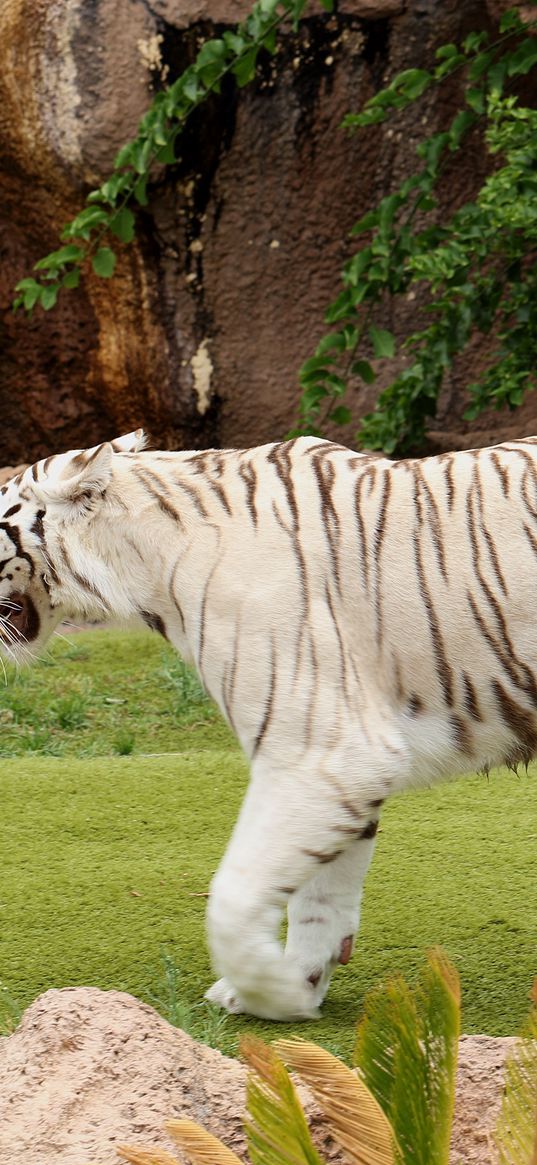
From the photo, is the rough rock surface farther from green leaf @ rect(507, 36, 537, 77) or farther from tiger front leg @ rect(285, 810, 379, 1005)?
green leaf @ rect(507, 36, 537, 77)

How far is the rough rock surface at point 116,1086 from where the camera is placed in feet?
7.41

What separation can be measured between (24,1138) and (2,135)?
7071 millimetres

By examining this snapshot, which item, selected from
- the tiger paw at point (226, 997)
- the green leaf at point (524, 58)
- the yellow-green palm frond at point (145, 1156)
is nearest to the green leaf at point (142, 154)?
the green leaf at point (524, 58)

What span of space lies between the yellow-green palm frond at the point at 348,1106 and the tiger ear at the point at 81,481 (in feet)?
6.01

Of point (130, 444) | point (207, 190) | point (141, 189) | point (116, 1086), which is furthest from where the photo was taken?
point (207, 190)

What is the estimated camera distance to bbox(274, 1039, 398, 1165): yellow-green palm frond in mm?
1731

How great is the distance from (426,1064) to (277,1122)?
0.71 feet

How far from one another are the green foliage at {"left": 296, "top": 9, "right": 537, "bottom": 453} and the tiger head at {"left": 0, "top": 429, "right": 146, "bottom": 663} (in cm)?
358

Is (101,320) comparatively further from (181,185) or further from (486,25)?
(486,25)

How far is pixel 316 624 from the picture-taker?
3.14 meters

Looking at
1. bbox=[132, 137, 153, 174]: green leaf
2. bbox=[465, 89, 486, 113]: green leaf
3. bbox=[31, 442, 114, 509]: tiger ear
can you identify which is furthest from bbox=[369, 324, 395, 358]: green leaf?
bbox=[31, 442, 114, 509]: tiger ear

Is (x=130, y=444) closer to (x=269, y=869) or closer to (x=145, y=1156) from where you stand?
(x=269, y=869)

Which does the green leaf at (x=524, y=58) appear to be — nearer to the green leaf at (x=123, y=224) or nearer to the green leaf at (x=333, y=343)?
the green leaf at (x=333, y=343)

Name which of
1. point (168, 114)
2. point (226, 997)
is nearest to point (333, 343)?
point (168, 114)
